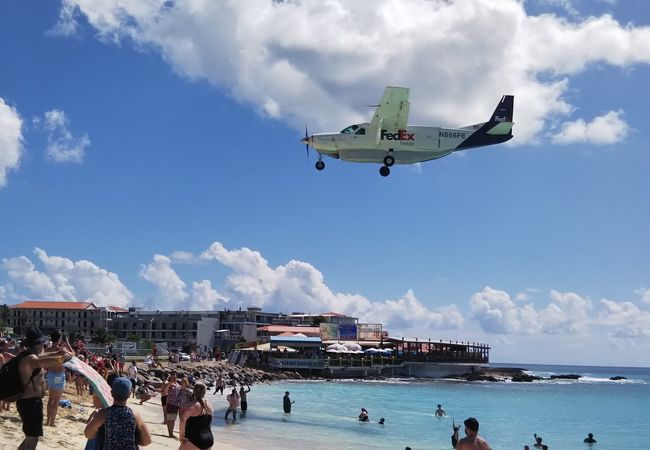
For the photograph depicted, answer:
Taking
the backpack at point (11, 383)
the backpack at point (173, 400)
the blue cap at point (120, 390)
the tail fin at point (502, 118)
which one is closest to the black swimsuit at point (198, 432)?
the backpack at point (11, 383)

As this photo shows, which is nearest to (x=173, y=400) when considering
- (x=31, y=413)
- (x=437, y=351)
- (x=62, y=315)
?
(x=31, y=413)

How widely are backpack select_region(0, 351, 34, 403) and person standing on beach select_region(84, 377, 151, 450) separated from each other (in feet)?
4.29

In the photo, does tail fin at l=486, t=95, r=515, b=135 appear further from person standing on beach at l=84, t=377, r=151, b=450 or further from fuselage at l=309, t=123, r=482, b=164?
person standing on beach at l=84, t=377, r=151, b=450

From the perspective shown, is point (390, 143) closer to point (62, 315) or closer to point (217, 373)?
point (217, 373)

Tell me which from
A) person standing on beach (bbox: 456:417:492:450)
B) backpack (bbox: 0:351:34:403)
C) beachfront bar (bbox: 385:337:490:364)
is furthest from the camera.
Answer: beachfront bar (bbox: 385:337:490:364)

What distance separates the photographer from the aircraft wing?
81.4 feet

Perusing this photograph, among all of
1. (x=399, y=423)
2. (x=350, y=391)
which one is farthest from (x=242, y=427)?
(x=350, y=391)

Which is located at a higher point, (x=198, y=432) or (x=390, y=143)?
(x=390, y=143)

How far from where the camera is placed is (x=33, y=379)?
691cm

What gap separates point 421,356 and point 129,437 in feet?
236

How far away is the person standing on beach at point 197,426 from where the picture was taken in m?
7.85

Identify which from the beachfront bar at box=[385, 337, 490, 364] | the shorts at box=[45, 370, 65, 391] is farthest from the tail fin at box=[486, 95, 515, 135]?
the beachfront bar at box=[385, 337, 490, 364]

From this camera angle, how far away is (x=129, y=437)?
5.97m

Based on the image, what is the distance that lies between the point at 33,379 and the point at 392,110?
66.0 ft
